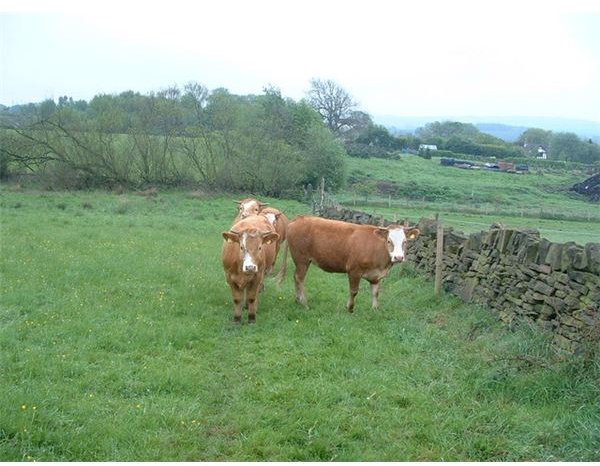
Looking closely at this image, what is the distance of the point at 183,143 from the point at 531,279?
110ft

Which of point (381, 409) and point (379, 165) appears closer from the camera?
point (381, 409)

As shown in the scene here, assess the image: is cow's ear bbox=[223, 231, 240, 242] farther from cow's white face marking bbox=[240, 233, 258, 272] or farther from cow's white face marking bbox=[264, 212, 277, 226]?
cow's white face marking bbox=[264, 212, 277, 226]

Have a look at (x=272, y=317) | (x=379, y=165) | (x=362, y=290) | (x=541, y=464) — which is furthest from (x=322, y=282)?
(x=379, y=165)

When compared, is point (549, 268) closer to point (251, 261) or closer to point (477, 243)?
point (477, 243)

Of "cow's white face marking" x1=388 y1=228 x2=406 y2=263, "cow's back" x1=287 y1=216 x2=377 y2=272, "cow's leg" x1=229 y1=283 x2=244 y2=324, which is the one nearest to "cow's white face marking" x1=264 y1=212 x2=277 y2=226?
"cow's back" x1=287 y1=216 x2=377 y2=272

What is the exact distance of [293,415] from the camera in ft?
17.2

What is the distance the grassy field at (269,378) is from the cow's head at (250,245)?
0.88m

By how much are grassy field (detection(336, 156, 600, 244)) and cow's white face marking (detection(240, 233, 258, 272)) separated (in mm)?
11495

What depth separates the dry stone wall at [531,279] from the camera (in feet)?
21.4

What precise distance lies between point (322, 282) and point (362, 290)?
874mm

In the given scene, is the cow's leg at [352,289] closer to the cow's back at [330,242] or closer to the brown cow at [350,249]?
the brown cow at [350,249]

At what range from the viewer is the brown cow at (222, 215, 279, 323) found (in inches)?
334

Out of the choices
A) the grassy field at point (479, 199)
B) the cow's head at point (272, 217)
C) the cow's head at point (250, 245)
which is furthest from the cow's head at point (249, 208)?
the grassy field at point (479, 199)

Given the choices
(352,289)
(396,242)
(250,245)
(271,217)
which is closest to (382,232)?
(396,242)
